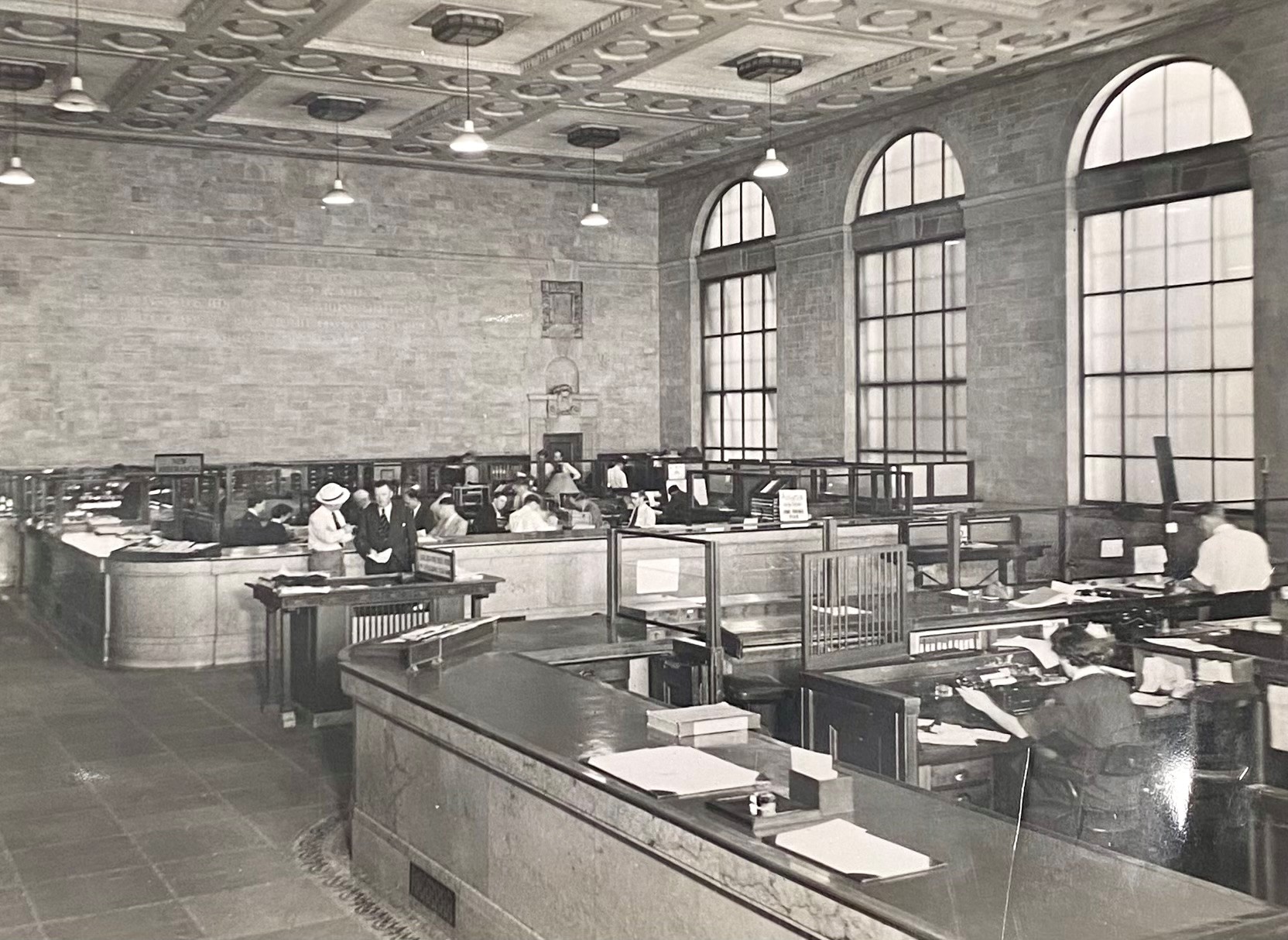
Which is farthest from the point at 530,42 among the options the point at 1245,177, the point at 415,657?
the point at 415,657

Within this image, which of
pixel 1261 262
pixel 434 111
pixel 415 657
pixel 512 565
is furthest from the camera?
pixel 434 111

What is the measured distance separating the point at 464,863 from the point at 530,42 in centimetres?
1148

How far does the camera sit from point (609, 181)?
21938mm

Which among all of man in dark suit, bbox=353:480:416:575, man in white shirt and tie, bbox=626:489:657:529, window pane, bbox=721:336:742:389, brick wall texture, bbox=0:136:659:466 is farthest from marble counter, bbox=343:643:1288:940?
window pane, bbox=721:336:742:389

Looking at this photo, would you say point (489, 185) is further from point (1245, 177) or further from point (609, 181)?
point (1245, 177)

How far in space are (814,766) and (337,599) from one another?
580 cm

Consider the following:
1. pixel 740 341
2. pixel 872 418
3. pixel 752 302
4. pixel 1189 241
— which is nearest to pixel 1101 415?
pixel 1189 241

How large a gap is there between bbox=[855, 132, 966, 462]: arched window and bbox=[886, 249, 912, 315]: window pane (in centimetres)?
1

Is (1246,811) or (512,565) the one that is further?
(512,565)

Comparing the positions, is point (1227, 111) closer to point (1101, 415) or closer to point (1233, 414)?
point (1233, 414)

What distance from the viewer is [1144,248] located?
13.9 metres

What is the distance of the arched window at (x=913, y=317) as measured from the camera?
16484 mm

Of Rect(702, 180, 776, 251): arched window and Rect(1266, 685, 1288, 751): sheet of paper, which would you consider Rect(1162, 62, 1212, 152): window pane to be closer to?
Rect(702, 180, 776, 251): arched window

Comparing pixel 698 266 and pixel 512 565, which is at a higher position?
pixel 698 266
